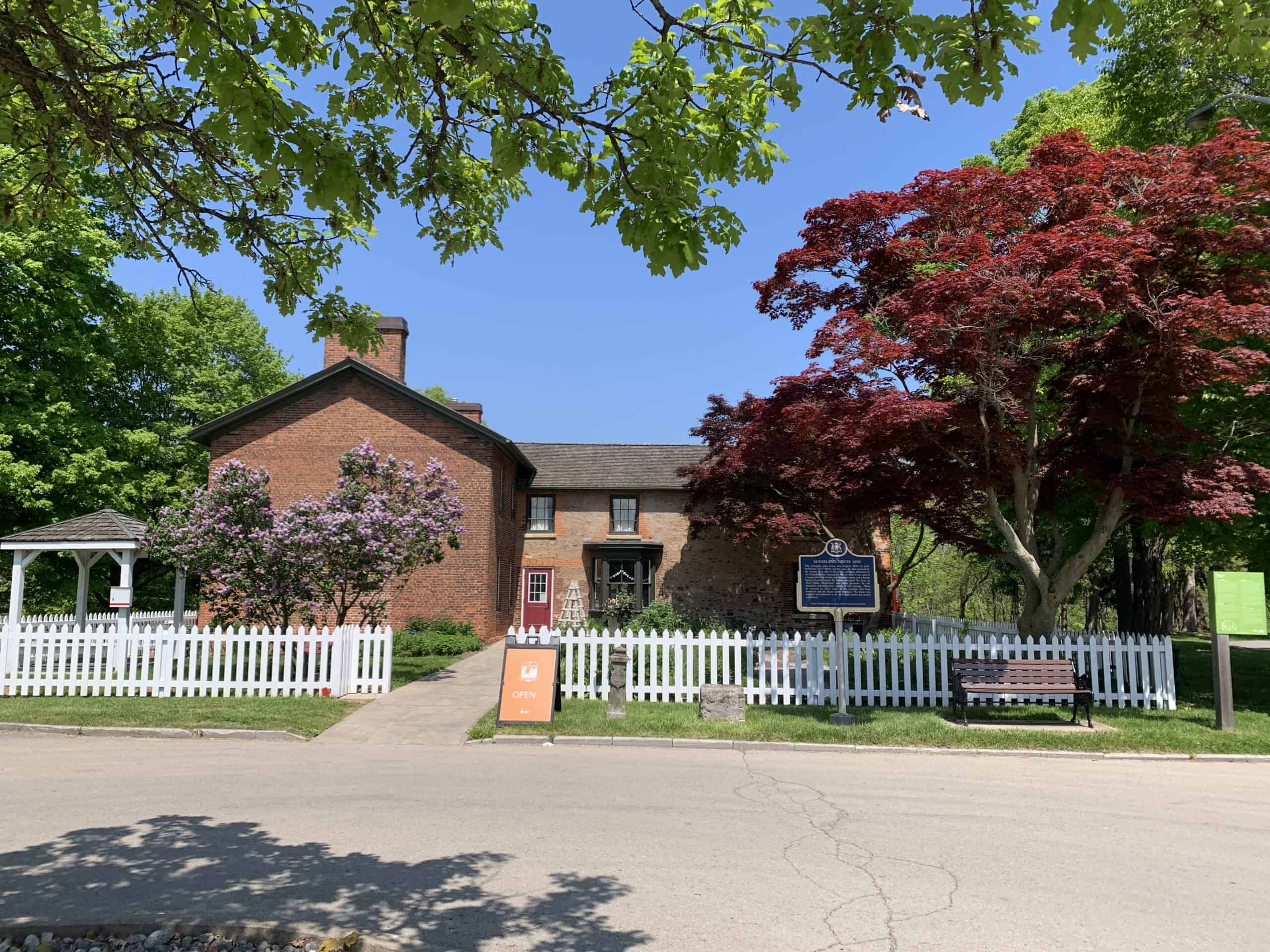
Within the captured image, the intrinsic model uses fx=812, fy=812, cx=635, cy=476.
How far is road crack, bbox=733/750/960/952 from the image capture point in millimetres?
4500

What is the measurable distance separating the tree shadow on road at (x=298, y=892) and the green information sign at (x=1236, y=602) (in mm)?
10370

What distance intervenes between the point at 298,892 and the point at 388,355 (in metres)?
22.0

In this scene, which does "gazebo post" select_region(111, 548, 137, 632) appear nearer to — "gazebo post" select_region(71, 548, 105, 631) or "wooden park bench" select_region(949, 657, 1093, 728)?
"gazebo post" select_region(71, 548, 105, 631)

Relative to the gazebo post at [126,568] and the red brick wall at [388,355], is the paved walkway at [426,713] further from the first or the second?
the red brick wall at [388,355]

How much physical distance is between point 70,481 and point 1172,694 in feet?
89.7

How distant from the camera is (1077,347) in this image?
40.9ft

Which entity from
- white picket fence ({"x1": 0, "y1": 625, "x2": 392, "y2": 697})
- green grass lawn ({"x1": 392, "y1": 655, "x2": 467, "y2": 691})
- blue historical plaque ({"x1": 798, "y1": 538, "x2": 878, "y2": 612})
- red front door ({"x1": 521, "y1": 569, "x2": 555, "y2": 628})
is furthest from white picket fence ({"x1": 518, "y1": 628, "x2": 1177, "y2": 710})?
red front door ({"x1": 521, "y1": 569, "x2": 555, "y2": 628})

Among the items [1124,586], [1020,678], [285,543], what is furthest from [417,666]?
[1124,586]

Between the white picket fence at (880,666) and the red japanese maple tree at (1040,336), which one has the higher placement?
the red japanese maple tree at (1040,336)

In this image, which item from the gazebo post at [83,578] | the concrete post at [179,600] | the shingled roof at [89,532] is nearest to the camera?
the shingled roof at [89,532]

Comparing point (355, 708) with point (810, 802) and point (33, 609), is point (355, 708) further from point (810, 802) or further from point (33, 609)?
point (33, 609)

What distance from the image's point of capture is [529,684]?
11164mm

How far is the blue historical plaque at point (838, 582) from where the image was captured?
38.1 ft

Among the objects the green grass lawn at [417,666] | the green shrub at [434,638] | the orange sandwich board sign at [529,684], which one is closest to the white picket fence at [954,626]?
the orange sandwich board sign at [529,684]
